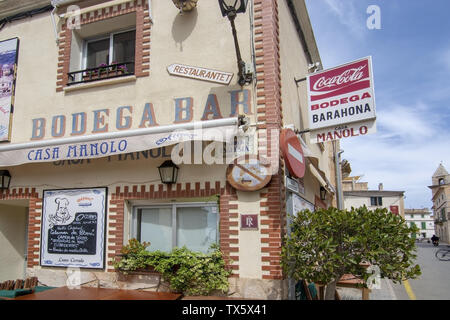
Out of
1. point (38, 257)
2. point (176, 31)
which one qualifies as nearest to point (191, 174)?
point (176, 31)

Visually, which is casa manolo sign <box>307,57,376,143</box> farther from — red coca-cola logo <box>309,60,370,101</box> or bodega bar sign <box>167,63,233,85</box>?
bodega bar sign <box>167,63,233,85</box>

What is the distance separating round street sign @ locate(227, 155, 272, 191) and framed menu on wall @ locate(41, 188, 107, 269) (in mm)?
2565

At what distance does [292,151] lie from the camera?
591 centimetres

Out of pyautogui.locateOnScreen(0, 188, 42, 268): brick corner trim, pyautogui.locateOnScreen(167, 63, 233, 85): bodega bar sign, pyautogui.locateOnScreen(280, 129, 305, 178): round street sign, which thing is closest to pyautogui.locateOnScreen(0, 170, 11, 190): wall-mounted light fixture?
pyautogui.locateOnScreen(0, 188, 42, 268): brick corner trim

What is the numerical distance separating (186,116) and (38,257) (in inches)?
158

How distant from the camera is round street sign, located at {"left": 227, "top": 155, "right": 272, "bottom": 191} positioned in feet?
18.3

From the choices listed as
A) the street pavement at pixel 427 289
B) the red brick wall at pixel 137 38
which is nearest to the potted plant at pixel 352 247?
the red brick wall at pixel 137 38

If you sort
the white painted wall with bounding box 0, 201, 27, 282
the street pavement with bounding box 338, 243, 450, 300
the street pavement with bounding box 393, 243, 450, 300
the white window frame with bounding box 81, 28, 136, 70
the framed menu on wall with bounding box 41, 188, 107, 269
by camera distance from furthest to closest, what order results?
the street pavement with bounding box 393, 243, 450, 300 < the street pavement with bounding box 338, 243, 450, 300 < the white painted wall with bounding box 0, 201, 27, 282 < the white window frame with bounding box 81, 28, 136, 70 < the framed menu on wall with bounding box 41, 188, 107, 269

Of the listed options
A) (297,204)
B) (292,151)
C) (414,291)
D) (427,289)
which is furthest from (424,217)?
(292,151)

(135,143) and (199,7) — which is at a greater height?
(199,7)

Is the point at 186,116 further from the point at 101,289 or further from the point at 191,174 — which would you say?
the point at 101,289

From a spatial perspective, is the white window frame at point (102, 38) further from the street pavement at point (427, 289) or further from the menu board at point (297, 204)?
the street pavement at point (427, 289)
